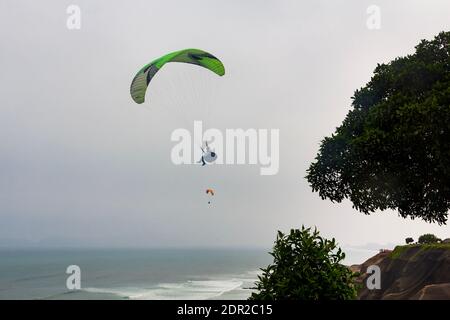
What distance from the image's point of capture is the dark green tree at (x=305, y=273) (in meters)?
13.6

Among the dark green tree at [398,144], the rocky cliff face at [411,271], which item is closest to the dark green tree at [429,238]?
the rocky cliff face at [411,271]

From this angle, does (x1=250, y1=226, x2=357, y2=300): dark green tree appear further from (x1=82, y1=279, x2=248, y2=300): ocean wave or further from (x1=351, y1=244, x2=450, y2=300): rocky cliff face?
(x1=82, y1=279, x2=248, y2=300): ocean wave

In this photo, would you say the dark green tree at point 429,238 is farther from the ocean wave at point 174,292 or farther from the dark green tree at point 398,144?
the ocean wave at point 174,292

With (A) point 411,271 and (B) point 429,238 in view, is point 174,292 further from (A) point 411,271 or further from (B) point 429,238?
(A) point 411,271

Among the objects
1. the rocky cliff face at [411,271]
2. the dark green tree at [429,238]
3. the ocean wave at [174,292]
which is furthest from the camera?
the ocean wave at [174,292]

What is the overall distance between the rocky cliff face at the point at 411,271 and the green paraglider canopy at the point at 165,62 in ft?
49.4

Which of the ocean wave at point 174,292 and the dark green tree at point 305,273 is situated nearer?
the dark green tree at point 305,273

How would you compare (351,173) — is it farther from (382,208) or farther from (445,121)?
(445,121)

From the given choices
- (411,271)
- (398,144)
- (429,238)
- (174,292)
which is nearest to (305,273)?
(398,144)

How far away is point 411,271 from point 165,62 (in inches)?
678

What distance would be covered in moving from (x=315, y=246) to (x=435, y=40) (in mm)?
17290

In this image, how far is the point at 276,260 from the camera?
14211 millimetres

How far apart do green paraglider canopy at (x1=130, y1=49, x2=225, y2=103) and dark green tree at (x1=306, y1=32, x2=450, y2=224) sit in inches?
294
